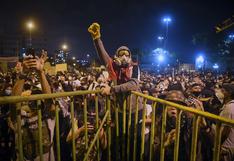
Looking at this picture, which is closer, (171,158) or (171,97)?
(171,158)

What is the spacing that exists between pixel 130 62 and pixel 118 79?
0.38 metres

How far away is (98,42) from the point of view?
5.46 meters

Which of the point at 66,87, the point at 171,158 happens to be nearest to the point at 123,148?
the point at 171,158

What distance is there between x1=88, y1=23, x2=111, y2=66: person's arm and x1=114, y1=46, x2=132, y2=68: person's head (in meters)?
0.31

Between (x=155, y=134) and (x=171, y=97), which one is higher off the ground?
(x=171, y=97)

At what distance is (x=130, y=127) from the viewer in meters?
4.78

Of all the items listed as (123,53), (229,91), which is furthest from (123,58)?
(229,91)

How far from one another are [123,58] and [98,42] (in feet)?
2.28

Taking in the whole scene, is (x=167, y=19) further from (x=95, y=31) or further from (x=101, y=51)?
(x=95, y=31)

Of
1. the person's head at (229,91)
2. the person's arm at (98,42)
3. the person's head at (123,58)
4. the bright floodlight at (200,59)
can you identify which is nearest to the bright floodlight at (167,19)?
the bright floodlight at (200,59)

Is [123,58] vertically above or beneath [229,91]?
above

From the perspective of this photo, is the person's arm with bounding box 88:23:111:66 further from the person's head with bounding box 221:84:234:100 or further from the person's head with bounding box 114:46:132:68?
the person's head with bounding box 221:84:234:100

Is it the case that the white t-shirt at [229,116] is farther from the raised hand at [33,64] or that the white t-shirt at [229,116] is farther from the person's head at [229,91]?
the raised hand at [33,64]

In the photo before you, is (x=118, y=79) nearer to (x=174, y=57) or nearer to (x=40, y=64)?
(x=40, y=64)
